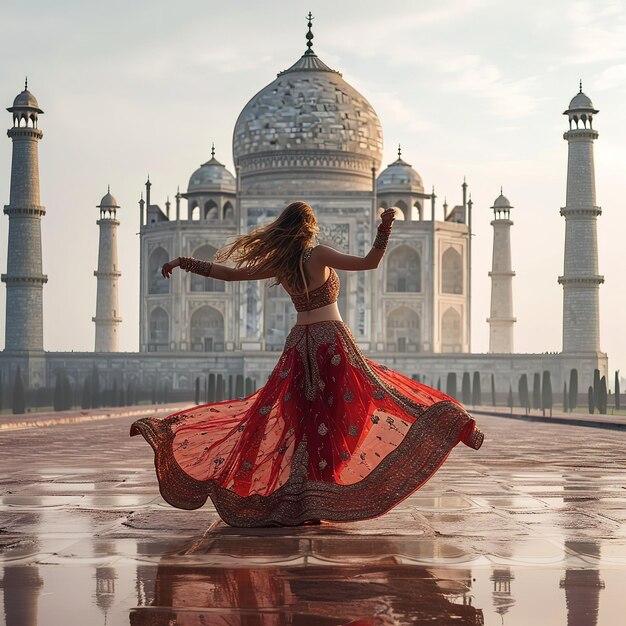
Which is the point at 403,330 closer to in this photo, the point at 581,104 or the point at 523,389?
the point at 581,104

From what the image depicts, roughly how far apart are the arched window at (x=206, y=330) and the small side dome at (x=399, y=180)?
7.07 meters

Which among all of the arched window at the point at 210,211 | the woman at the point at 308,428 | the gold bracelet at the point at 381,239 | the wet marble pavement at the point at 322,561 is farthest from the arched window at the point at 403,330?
the gold bracelet at the point at 381,239

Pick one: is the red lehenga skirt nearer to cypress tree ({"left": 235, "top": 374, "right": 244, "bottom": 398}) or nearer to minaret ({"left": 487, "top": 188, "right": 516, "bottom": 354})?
cypress tree ({"left": 235, "top": 374, "right": 244, "bottom": 398})

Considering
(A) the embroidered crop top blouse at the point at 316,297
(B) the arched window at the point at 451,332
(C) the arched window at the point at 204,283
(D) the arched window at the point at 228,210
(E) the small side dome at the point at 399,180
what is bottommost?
(A) the embroidered crop top blouse at the point at 316,297

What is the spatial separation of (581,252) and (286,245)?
27.9 meters

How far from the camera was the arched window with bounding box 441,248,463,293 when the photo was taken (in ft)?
119

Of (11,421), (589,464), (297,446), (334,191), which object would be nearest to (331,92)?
(334,191)

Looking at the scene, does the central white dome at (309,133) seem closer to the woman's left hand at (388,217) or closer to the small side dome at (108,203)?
the small side dome at (108,203)

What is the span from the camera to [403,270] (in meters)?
35.9

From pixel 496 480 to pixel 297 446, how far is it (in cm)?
202

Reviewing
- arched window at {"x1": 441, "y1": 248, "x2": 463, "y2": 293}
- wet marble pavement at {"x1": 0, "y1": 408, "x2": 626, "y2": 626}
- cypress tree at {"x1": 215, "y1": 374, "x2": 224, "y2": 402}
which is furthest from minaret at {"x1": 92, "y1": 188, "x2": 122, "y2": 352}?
wet marble pavement at {"x1": 0, "y1": 408, "x2": 626, "y2": 626}

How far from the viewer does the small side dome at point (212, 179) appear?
38.3 metres

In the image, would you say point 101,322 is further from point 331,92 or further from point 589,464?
point 589,464

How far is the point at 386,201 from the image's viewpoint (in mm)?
38344
